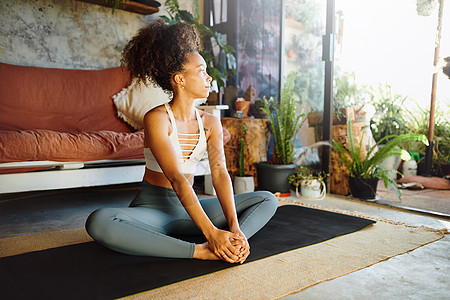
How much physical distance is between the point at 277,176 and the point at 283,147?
23cm

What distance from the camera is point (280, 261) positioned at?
58.9 inches

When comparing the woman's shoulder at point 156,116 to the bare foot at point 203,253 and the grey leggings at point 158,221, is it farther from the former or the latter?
the bare foot at point 203,253

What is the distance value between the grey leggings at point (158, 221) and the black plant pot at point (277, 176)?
1251 mm

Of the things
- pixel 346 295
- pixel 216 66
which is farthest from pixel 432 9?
pixel 346 295

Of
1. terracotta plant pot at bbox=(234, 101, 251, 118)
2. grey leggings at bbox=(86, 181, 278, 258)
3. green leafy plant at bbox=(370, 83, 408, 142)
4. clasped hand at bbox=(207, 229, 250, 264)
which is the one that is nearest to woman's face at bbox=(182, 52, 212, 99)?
grey leggings at bbox=(86, 181, 278, 258)

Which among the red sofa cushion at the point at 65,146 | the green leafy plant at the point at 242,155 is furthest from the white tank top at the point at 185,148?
the green leafy plant at the point at 242,155

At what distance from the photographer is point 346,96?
328 cm

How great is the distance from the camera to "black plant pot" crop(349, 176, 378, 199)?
282 cm

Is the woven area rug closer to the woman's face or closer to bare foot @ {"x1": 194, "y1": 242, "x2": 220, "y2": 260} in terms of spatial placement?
bare foot @ {"x1": 194, "y1": 242, "x2": 220, "y2": 260}

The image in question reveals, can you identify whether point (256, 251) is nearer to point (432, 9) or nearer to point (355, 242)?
point (355, 242)

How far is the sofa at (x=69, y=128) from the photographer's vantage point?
210 cm

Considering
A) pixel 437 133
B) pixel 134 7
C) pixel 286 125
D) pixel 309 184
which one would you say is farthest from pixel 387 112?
pixel 134 7

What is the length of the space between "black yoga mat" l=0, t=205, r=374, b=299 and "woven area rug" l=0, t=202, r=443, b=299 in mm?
13

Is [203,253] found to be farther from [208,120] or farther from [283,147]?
[283,147]
